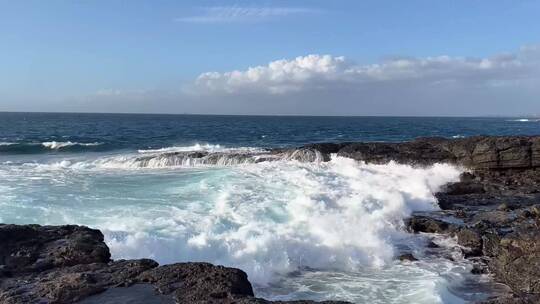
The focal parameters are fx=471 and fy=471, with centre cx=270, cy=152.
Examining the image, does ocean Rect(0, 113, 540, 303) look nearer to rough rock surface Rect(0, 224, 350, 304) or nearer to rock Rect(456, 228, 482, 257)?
rock Rect(456, 228, 482, 257)

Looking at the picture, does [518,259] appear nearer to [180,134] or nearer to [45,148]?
[45,148]

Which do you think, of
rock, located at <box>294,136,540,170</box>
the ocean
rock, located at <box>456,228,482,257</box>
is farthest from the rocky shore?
rock, located at <box>294,136,540,170</box>

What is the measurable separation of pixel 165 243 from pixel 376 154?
16.4 m

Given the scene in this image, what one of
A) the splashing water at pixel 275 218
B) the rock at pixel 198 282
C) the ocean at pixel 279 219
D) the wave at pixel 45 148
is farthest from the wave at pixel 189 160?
the rock at pixel 198 282

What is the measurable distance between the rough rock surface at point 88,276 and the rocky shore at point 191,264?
0.04 ft

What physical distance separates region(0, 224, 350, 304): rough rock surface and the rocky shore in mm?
11

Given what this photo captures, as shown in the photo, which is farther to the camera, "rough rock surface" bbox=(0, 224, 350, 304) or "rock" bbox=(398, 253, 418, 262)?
"rock" bbox=(398, 253, 418, 262)

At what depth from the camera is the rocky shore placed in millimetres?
5430

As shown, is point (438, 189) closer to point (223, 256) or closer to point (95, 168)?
point (223, 256)

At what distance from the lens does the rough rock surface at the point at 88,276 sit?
5.34 m

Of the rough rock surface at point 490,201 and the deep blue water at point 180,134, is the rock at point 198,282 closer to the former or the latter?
the rough rock surface at point 490,201

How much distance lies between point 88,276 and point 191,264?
1.27m

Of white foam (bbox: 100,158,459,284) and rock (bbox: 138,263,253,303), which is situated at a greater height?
rock (bbox: 138,263,253,303)

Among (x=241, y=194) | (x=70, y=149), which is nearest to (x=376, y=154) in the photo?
(x=241, y=194)
